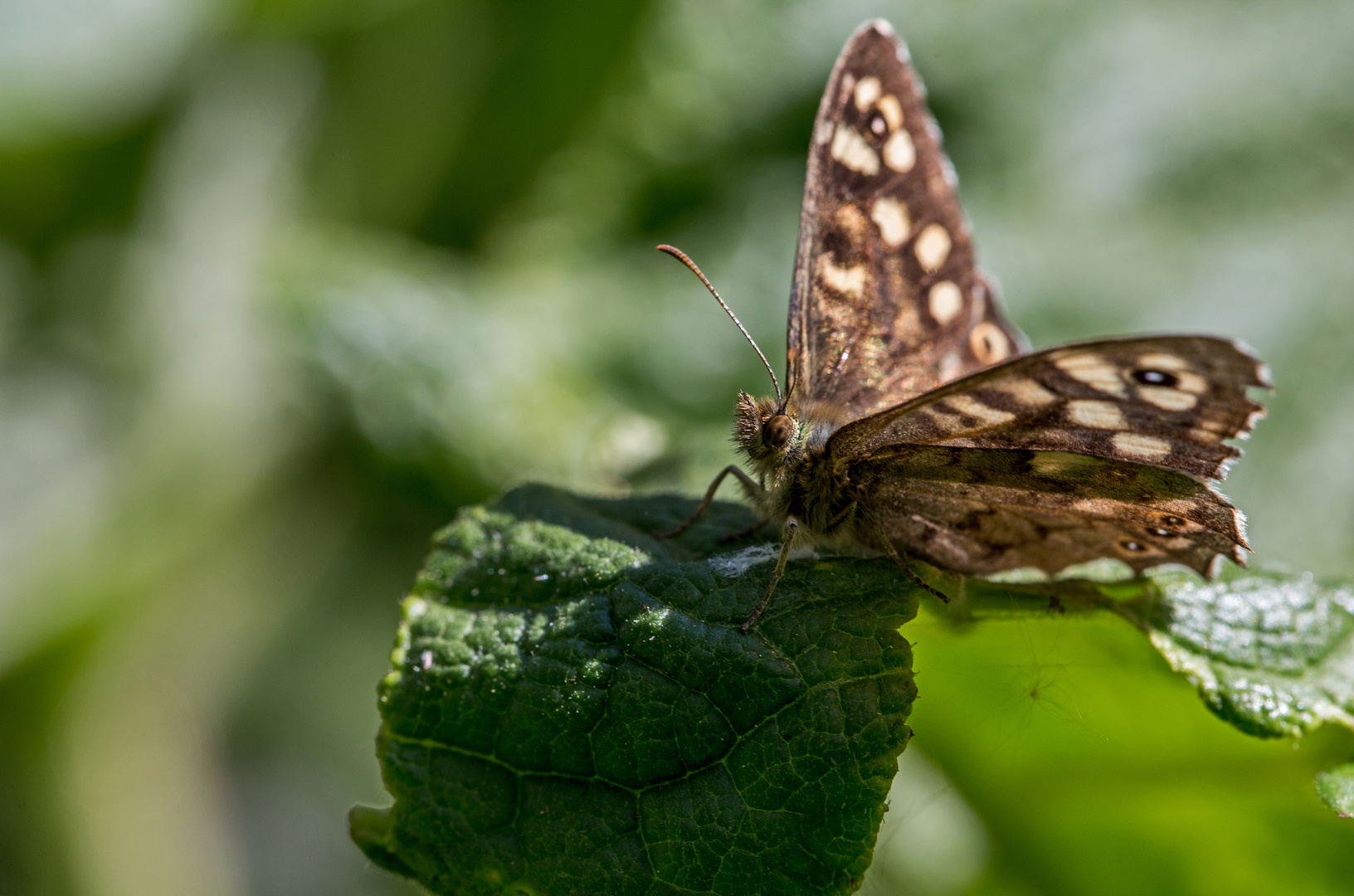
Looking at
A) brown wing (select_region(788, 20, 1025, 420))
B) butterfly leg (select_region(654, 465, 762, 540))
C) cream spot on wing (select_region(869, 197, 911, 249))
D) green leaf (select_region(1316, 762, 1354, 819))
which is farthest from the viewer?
cream spot on wing (select_region(869, 197, 911, 249))

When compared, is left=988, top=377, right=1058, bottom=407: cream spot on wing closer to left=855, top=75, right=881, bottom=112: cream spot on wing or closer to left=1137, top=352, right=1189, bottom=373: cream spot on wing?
left=1137, top=352, right=1189, bottom=373: cream spot on wing

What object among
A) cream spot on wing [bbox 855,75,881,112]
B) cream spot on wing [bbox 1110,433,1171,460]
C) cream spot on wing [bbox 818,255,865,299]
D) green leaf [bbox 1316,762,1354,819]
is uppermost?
cream spot on wing [bbox 855,75,881,112]

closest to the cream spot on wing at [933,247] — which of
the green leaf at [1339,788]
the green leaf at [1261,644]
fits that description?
the green leaf at [1261,644]

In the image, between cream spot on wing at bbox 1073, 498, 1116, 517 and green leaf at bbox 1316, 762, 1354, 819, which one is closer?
green leaf at bbox 1316, 762, 1354, 819

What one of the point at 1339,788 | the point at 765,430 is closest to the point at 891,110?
the point at 765,430

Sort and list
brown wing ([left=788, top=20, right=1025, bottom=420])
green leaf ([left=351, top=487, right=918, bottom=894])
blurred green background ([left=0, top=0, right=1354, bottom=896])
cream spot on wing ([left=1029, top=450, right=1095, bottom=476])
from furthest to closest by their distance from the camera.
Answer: blurred green background ([left=0, top=0, right=1354, bottom=896])
brown wing ([left=788, top=20, right=1025, bottom=420])
cream spot on wing ([left=1029, top=450, right=1095, bottom=476])
green leaf ([left=351, top=487, right=918, bottom=894])

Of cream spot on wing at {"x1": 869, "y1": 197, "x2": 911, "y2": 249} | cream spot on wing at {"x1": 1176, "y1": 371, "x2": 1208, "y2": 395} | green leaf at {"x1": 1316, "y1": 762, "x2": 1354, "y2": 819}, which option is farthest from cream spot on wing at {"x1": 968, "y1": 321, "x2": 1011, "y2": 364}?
green leaf at {"x1": 1316, "y1": 762, "x2": 1354, "y2": 819}

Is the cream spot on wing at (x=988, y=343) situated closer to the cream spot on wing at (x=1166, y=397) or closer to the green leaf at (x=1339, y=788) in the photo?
the cream spot on wing at (x=1166, y=397)
